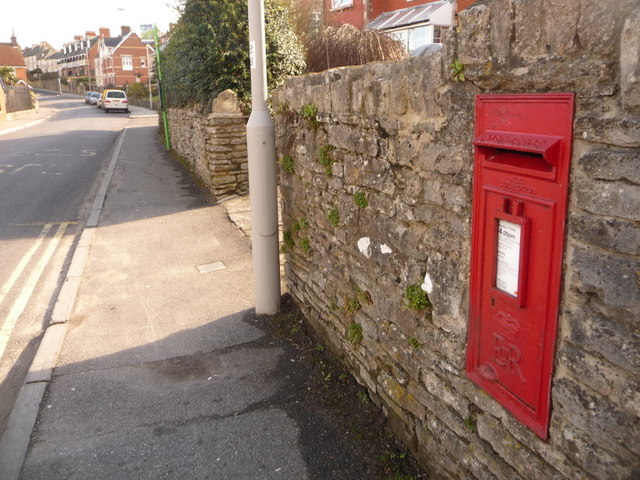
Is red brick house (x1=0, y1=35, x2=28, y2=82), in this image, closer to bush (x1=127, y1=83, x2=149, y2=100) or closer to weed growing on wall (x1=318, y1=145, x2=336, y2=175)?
bush (x1=127, y1=83, x2=149, y2=100)

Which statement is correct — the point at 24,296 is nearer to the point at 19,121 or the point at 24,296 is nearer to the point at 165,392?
the point at 165,392

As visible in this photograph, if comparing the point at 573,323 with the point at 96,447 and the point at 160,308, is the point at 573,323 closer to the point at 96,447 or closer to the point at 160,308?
the point at 96,447

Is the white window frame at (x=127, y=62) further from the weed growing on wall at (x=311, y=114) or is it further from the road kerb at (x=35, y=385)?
the weed growing on wall at (x=311, y=114)

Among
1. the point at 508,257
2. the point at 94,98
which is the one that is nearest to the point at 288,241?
the point at 508,257

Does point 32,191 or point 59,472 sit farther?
point 32,191

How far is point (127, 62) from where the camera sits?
275ft

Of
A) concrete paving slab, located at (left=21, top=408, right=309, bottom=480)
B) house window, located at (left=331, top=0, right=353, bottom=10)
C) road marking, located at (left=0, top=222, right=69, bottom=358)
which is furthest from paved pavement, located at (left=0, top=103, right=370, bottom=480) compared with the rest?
house window, located at (left=331, top=0, right=353, bottom=10)

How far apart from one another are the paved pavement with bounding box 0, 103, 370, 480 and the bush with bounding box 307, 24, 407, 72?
5.18 meters

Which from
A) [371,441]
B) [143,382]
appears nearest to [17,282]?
[143,382]

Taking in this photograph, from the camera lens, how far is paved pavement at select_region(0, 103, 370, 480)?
3553 millimetres

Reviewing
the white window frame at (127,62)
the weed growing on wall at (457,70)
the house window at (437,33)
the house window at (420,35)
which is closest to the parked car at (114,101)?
the house window at (420,35)

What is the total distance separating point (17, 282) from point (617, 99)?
7410 mm

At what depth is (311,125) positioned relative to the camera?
14.8 feet

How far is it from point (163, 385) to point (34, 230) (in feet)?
21.5
